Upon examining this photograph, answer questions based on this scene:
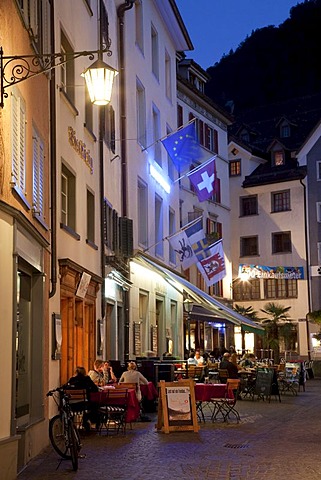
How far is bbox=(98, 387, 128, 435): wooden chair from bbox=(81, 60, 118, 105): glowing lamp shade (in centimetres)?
705

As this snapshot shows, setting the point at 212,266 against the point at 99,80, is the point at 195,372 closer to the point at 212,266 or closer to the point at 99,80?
the point at 212,266

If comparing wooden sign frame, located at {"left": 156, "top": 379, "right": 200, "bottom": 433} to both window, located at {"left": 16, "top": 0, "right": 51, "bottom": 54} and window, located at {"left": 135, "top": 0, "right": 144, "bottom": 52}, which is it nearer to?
window, located at {"left": 16, "top": 0, "right": 51, "bottom": 54}

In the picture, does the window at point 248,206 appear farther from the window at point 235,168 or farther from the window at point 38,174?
the window at point 38,174

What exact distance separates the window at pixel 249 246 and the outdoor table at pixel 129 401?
36858 millimetres

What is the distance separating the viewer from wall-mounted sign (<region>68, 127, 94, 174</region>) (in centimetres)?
1846

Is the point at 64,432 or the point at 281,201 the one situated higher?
the point at 281,201

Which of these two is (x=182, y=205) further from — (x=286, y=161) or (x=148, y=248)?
(x=286, y=161)

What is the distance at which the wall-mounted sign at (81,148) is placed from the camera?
Answer: 727 inches

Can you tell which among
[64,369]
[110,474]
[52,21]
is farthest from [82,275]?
[110,474]

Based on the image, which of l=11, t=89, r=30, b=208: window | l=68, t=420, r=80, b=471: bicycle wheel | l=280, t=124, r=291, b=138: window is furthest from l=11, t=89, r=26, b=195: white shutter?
l=280, t=124, r=291, b=138: window

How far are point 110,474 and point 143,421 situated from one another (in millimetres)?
7906

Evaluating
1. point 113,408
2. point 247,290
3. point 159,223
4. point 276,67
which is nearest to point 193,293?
point 159,223

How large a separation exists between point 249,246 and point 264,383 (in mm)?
29507

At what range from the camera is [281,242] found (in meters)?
54.0
